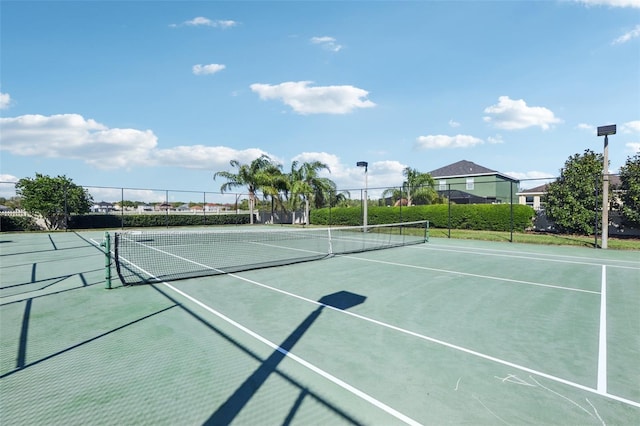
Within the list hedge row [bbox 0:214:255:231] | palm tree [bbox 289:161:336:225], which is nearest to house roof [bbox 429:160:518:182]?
palm tree [bbox 289:161:336:225]

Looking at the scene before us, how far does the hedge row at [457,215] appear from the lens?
786 inches

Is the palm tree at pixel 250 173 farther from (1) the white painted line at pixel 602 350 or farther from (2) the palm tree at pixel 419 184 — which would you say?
(1) the white painted line at pixel 602 350

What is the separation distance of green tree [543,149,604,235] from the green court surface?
1227 centimetres

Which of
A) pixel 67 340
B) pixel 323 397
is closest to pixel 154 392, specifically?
pixel 323 397

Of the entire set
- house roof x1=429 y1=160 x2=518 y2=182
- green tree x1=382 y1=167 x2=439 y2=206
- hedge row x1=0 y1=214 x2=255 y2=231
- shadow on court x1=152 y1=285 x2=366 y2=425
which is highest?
house roof x1=429 y1=160 x2=518 y2=182

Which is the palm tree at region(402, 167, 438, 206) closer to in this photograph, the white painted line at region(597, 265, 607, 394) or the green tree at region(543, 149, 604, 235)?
the green tree at region(543, 149, 604, 235)

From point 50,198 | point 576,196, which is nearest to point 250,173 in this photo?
point 50,198

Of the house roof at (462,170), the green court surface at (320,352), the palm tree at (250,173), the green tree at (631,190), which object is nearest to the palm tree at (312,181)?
the palm tree at (250,173)

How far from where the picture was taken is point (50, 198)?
23.1 m

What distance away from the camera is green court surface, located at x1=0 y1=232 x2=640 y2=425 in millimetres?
2863

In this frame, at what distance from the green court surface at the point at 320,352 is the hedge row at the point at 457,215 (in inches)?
514

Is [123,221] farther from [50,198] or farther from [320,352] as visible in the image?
[320,352]

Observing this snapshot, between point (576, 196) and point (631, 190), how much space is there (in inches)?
90.8

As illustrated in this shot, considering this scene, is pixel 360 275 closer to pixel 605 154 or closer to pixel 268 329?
pixel 268 329
